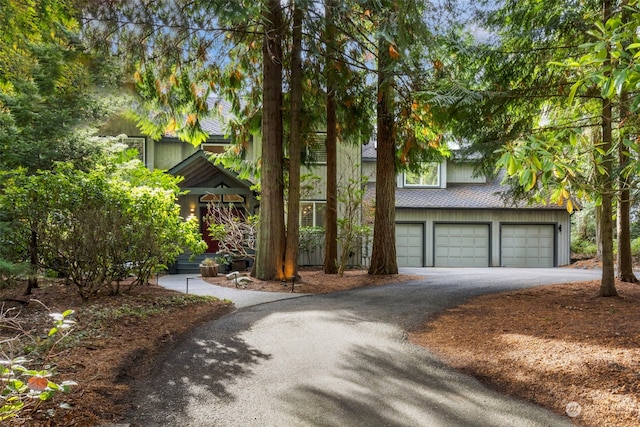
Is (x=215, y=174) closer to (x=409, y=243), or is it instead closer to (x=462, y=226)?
(x=409, y=243)

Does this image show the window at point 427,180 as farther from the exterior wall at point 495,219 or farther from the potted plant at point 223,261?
the potted plant at point 223,261

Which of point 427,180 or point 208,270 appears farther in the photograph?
point 427,180

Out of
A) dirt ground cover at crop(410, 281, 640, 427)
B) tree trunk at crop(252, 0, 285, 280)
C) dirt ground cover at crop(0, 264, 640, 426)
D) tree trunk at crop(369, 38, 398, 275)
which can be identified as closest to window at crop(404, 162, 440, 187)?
tree trunk at crop(369, 38, 398, 275)

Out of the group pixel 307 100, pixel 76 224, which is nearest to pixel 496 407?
pixel 76 224

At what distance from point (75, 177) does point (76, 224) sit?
823 mm

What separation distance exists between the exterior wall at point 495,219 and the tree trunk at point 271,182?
916cm

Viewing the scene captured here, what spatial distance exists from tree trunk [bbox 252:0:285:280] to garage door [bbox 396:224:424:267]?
9.23 meters

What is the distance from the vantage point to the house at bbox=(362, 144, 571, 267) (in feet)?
62.3

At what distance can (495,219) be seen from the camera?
1905cm

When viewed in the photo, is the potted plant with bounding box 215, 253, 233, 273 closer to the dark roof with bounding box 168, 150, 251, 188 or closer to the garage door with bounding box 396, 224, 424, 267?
the dark roof with bounding box 168, 150, 251, 188

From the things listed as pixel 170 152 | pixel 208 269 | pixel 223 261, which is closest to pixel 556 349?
pixel 208 269

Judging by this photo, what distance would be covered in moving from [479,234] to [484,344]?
48.2 feet

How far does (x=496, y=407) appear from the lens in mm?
3783

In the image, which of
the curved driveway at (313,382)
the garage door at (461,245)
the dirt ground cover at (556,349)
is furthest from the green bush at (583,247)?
the curved driveway at (313,382)
